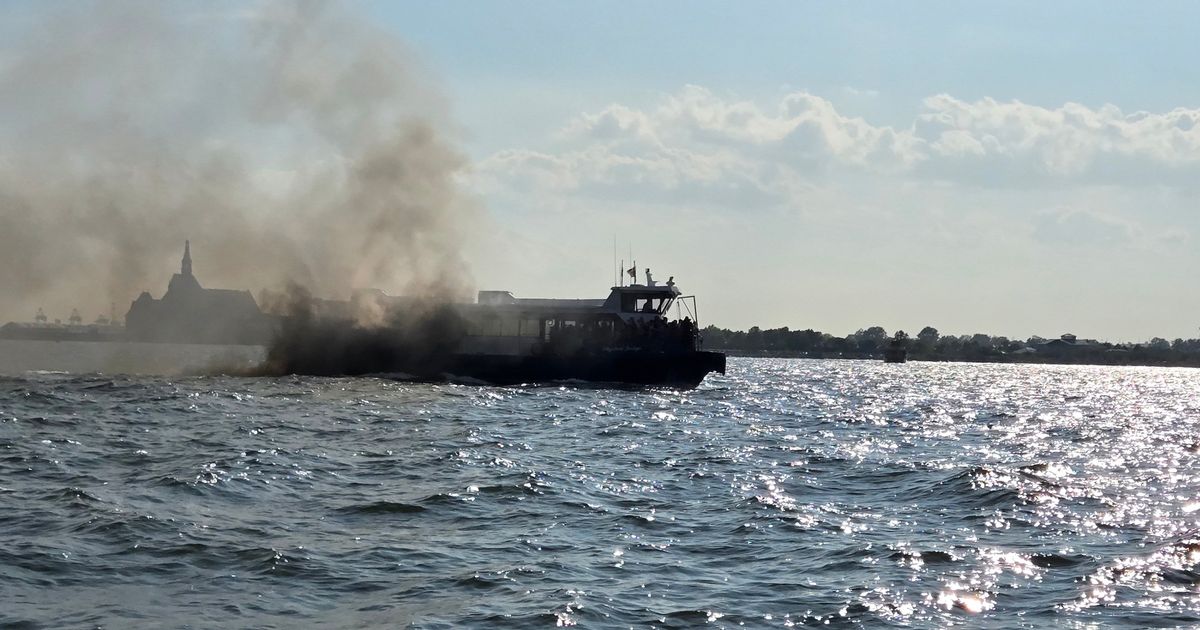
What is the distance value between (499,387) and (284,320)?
13.7 metres

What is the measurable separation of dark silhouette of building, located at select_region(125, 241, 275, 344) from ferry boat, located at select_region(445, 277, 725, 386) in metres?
11.9

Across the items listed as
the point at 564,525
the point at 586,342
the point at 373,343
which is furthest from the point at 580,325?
the point at 564,525

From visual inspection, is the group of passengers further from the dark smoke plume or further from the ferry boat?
the dark smoke plume

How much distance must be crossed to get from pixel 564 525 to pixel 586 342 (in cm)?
4328

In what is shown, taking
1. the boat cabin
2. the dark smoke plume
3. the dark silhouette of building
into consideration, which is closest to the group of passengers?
the boat cabin

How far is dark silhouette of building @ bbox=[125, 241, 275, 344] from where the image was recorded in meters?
68.4

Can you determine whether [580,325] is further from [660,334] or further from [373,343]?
[373,343]

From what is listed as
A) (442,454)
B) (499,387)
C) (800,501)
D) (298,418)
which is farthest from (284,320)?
(800,501)

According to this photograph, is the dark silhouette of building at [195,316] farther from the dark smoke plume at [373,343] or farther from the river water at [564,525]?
the river water at [564,525]

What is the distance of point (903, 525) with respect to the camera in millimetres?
18453

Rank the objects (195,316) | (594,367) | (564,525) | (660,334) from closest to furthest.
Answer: (564,525) < (594,367) < (660,334) < (195,316)

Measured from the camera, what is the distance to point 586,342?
60875 mm

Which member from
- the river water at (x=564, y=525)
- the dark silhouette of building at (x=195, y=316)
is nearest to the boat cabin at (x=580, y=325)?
the dark silhouette of building at (x=195, y=316)

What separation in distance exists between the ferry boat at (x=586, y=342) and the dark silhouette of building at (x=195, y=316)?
39.2ft
